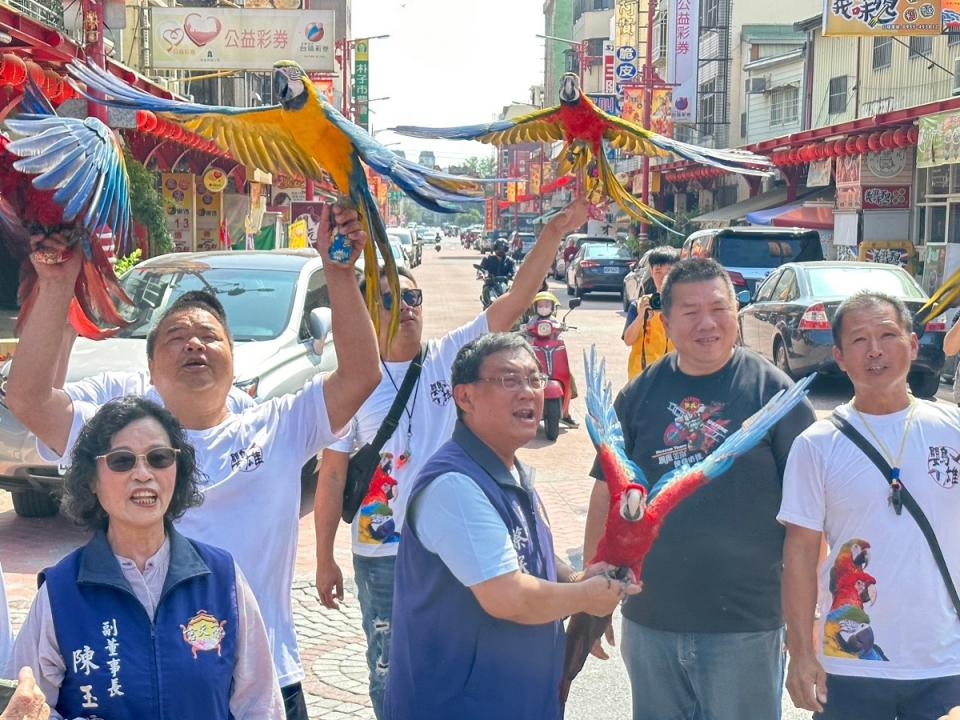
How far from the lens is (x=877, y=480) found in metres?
3.13

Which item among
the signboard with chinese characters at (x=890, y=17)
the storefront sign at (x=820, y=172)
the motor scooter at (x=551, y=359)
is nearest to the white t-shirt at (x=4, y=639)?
the motor scooter at (x=551, y=359)

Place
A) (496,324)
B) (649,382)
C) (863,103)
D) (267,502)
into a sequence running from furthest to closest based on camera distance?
1. (863,103)
2. (496,324)
3. (649,382)
4. (267,502)

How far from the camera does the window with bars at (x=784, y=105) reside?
3375 centimetres

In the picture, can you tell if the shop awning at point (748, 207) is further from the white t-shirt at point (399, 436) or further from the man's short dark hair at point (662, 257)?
the white t-shirt at point (399, 436)

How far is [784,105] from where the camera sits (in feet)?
114

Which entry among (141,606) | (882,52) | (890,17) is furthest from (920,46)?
(141,606)

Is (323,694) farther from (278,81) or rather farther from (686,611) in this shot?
(278,81)

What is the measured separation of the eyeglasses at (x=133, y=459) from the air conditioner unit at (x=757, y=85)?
35.4 m

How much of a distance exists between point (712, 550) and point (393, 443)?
121 cm

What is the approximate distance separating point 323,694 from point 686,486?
9.61 ft

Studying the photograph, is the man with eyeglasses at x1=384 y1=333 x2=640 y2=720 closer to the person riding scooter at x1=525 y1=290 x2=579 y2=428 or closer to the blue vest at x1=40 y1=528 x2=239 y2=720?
the blue vest at x1=40 y1=528 x2=239 y2=720

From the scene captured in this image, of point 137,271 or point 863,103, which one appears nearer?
point 137,271

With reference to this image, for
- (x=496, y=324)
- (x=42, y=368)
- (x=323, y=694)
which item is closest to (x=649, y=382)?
(x=496, y=324)

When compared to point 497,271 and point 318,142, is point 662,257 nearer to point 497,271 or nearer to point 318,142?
point 318,142
